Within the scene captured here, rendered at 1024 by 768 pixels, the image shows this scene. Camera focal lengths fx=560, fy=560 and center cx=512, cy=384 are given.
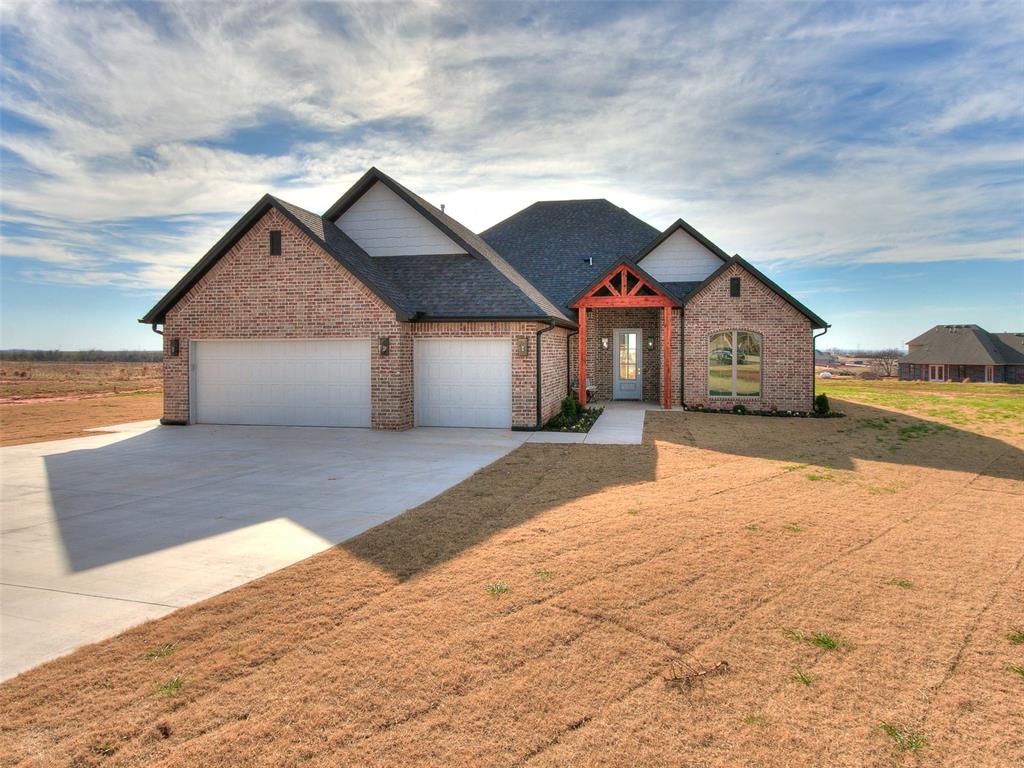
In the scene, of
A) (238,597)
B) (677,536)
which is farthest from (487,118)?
(238,597)

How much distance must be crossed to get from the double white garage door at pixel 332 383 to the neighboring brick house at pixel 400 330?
0.12 feet

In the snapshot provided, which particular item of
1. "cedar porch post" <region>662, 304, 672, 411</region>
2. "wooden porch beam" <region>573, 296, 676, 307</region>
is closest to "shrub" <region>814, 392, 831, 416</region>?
"cedar porch post" <region>662, 304, 672, 411</region>

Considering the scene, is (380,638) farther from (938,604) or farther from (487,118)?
(487,118)

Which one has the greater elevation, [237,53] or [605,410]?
[237,53]

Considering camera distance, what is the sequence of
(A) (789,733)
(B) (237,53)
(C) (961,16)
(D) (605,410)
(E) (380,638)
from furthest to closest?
(D) (605,410) → (B) (237,53) → (C) (961,16) → (E) (380,638) → (A) (789,733)

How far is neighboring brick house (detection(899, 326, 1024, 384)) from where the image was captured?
5206cm

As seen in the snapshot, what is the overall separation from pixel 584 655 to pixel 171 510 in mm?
5950

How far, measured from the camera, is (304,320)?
1439cm

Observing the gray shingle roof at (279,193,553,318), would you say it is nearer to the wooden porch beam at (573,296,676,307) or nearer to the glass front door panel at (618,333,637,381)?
the wooden porch beam at (573,296,676,307)

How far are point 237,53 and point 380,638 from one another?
1247 cm

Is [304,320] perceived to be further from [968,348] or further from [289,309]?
[968,348]

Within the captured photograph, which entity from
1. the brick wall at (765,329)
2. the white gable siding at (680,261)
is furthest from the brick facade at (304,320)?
the white gable siding at (680,261)

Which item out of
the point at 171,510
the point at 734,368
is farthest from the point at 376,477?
the point at 734,368

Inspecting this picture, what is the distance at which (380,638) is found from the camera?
3.78m
